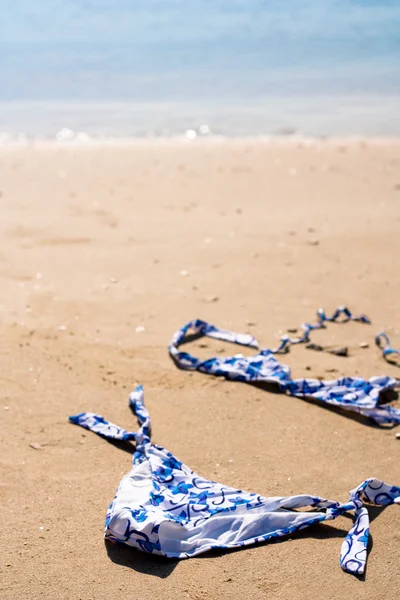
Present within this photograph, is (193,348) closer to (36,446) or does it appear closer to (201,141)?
(36,446)

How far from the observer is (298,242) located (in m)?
5.45

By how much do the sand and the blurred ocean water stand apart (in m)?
2.83

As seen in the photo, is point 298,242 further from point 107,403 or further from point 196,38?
point 196,38

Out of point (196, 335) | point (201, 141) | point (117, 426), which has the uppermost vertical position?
point (117, 426)

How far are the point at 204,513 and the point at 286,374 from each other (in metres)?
1.13

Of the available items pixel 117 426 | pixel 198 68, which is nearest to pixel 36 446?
pixel 117 426

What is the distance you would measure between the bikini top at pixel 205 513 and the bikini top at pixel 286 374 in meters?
0.66

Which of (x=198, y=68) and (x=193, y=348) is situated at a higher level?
(x=193, y=348)

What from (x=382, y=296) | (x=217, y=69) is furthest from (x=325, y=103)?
(x=382, y=296)

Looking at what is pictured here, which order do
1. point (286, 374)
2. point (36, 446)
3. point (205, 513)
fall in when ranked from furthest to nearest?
point (286, 374)
point (36, 446)
point (205, 513)

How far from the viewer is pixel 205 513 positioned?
8.25 feet

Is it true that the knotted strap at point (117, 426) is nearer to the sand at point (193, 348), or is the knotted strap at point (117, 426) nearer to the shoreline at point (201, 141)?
the sand at point (193, 348)

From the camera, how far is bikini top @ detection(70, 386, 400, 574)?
2.38 metres

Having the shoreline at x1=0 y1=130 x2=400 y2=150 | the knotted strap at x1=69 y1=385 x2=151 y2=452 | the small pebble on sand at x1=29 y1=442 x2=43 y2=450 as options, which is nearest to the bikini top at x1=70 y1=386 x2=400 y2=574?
the knotted strap at x1=69 y1=385 x2=151 y2=452
